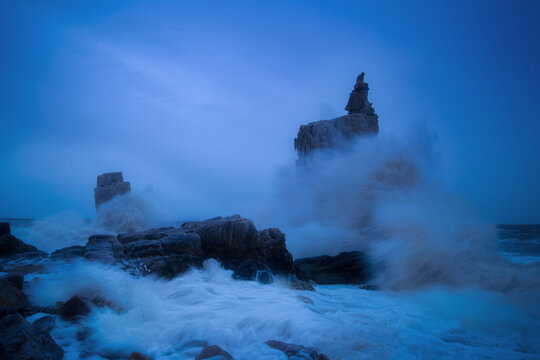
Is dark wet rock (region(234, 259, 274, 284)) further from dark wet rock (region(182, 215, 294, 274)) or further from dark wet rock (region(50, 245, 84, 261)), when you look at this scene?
dark wet rock (region(50, 245, 84, 261))

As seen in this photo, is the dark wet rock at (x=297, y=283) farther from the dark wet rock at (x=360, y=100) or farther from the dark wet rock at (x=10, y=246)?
the dark wet rock at (x=10, y=246)

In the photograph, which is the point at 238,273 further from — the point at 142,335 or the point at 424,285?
the point at 424,285

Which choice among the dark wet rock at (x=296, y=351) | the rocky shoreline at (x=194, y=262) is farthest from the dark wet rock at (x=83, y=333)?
the dark wet rock at (x=296, y=351)

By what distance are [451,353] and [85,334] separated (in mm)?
4260

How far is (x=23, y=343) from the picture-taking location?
2.17m

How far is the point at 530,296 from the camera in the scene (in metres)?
5.34

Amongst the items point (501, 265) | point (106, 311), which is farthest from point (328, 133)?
point (106, 311)

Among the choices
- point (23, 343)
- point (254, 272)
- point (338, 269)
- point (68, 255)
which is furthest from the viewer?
point (338, 269)

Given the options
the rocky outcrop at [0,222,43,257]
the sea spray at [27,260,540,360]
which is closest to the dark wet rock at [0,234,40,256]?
the rocky outcrop at [0,222,43,257]

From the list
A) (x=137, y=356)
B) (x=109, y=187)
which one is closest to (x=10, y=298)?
(x=137, y=356)

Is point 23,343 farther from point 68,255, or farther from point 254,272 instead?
point 68,255

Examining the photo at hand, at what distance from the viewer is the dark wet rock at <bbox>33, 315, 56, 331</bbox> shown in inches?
120

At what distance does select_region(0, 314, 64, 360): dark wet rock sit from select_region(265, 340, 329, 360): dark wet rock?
6.68 feet

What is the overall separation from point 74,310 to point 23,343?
139 centimetres
